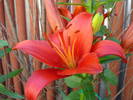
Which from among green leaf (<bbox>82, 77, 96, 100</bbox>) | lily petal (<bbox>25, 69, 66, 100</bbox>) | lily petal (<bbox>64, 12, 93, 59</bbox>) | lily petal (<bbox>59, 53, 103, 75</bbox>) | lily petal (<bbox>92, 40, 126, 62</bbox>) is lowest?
green leaf (<bbox>82, 77, 96, 100</bbox>)

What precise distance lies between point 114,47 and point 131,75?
2.69 feet

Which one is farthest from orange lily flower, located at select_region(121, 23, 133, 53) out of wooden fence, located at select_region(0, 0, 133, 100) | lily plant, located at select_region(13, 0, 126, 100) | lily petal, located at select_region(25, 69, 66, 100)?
wooden fence, located at select_region(0, 0, 133, 100)

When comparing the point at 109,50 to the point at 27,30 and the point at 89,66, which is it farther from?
the point at 27,30

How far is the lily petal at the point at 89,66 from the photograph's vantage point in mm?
405

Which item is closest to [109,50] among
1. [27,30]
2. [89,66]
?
[89,66]

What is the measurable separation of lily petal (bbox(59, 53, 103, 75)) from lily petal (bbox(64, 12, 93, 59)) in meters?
0.03

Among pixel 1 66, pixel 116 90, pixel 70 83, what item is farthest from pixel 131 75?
pixel 1 66

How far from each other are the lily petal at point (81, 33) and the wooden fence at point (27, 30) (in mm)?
496

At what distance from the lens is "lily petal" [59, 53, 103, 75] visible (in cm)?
40

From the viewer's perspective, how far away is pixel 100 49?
1.48ft

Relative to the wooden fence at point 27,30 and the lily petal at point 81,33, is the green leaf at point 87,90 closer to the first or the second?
the lily petal at point 81,33

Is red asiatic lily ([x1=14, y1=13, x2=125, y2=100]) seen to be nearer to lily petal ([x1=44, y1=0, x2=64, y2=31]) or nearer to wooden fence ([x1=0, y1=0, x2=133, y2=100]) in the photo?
lily petal ([x1=44, y1=0, x2=64, y2=31])

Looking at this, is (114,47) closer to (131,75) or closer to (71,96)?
(71,96)

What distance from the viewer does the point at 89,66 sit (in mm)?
417
